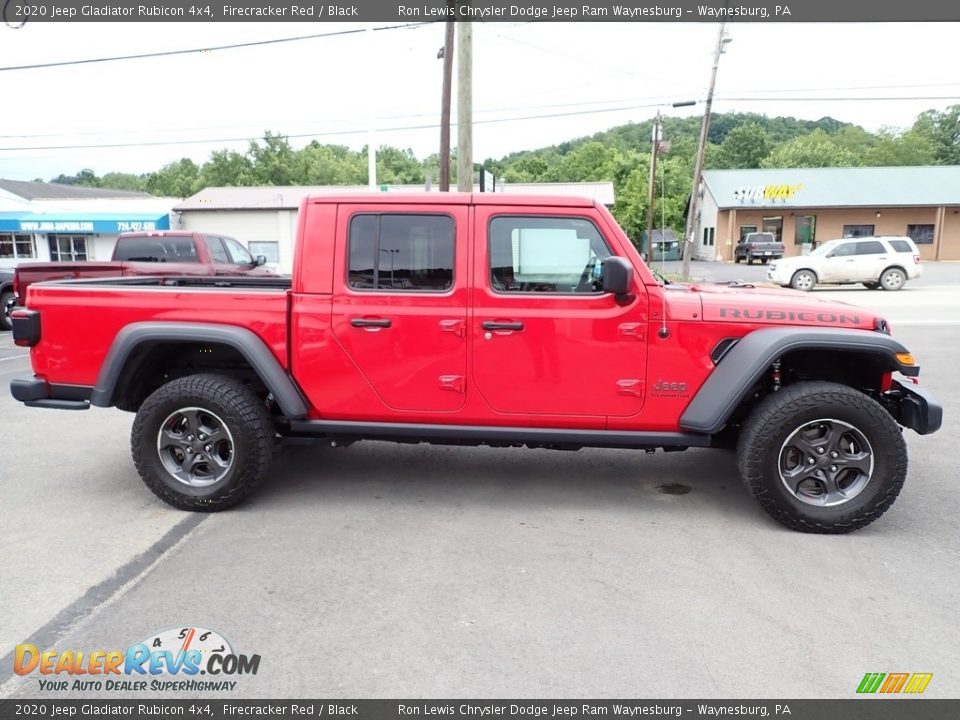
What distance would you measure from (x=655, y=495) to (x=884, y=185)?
152ft

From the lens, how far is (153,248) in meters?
12.5

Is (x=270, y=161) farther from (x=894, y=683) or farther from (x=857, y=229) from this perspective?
(x=894, y=683)

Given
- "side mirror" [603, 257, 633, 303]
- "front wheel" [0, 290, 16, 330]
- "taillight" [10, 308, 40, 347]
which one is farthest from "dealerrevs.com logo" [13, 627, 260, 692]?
"front wheel" [0, 290, 16, 330]

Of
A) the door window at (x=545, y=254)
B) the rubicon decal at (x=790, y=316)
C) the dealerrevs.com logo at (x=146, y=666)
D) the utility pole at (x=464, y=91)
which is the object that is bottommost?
the dealerrevs.com logo at (x=146, y=666)

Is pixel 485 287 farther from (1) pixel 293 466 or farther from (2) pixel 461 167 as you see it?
(2) pixel 461 167

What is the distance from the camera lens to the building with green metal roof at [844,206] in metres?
40.8

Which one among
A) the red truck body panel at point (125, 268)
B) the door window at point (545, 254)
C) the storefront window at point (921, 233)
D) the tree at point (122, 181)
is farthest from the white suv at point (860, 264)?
the tree at point (122, 181)

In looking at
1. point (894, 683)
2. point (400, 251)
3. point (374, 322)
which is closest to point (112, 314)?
point (374, 322)

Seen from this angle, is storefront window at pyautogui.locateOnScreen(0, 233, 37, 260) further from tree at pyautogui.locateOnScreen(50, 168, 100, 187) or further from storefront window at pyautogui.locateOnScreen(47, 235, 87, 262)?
tree at pyautogui.locateOnScreen(50, 168, 100, 187)

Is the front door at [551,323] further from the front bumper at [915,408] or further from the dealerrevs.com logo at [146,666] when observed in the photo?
the dealerrevs.com logo at [146,666]

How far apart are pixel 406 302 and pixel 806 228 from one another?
146 feet

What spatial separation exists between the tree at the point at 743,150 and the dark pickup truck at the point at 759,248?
4725 centimetres

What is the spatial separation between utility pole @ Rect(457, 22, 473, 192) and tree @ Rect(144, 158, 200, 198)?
72.2 m
